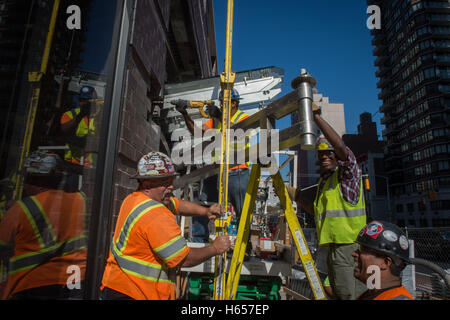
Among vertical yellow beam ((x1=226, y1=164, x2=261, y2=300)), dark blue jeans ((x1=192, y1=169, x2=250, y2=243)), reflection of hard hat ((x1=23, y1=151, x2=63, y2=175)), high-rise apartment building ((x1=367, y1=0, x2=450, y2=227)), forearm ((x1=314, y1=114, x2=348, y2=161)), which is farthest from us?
high-rise apartment building ((x1=367, y1=0, x2=450, y2=227))

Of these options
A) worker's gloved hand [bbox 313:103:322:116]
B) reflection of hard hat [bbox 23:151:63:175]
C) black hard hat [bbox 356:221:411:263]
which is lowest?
black hard hat [bbox 356:221:411:263]

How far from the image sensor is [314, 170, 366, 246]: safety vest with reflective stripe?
239 cm

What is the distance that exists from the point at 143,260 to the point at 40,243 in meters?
0.73

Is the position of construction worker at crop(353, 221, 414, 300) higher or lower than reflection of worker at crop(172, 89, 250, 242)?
lower

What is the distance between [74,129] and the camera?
240 centimetres

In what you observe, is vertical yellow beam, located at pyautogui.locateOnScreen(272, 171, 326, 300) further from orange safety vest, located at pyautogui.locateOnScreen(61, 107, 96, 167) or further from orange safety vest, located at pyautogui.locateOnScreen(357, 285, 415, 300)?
orange safety vest, located at pyautogui.locateOnScreen(61, 107, 96, 167)

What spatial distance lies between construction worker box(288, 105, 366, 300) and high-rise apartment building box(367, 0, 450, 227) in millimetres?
38710

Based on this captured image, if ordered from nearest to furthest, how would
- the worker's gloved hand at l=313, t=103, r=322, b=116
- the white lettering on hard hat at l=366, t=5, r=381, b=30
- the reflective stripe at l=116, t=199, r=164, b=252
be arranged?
the reflective stripe at l=116, t=199, r=164, b=252 < the worker's gloved hand at l=313, t=103, r=322, b=116 < the white lettering on hard hat at l=366, t=5, r=381, b=30

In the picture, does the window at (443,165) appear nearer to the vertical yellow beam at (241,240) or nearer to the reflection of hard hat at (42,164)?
the vertical yellow beam at (241,240)

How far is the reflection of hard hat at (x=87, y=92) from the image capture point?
2.52 metres

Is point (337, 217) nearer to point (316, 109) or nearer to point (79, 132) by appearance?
point (316, 109)

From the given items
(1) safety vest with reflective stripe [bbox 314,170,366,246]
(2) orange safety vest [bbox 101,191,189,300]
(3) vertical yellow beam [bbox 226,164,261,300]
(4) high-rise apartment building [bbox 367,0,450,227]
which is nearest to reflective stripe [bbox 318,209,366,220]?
(1) safety vest with reflective stripe [bbox 314,170,366,246]

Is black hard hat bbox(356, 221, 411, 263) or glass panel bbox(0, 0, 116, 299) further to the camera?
black hard hat bbox(356, 221, 411, 263)
